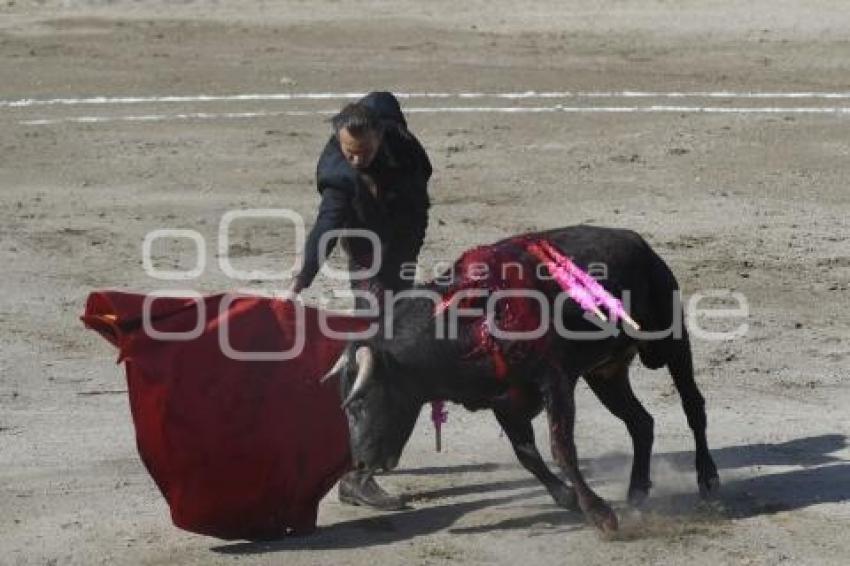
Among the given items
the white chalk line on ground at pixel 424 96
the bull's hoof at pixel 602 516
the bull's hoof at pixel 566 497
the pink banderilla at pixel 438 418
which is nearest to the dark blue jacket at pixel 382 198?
the pink banderilla at pixel 438 418

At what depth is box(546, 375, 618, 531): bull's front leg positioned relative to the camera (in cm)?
686

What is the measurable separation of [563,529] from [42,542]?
6.07ft

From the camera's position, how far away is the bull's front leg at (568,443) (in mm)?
6863

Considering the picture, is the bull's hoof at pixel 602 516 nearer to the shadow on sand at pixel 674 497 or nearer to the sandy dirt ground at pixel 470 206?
the sandy dirt ground at pixel 470 206

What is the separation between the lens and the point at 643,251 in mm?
7191

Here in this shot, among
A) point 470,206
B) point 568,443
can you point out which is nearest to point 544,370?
point 568,443

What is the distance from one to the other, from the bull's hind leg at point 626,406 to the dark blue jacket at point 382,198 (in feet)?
2.87

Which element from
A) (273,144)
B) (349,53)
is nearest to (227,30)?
(349,53)

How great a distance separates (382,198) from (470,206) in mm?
4865

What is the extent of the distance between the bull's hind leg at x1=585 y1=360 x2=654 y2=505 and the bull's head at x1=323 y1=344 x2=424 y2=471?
3.23ft

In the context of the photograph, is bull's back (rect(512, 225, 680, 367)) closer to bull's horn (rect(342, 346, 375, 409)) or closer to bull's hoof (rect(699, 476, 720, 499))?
bull's hoof (rect(699, 476, 720, 499))

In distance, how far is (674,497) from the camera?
7531mm

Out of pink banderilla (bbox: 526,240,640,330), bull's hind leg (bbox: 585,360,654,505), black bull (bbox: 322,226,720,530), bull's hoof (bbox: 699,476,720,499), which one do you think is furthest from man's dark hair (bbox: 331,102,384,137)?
bull's hoof (bbox: 699,476,720,499)

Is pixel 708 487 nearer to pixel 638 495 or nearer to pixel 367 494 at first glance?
pixel 638 495
